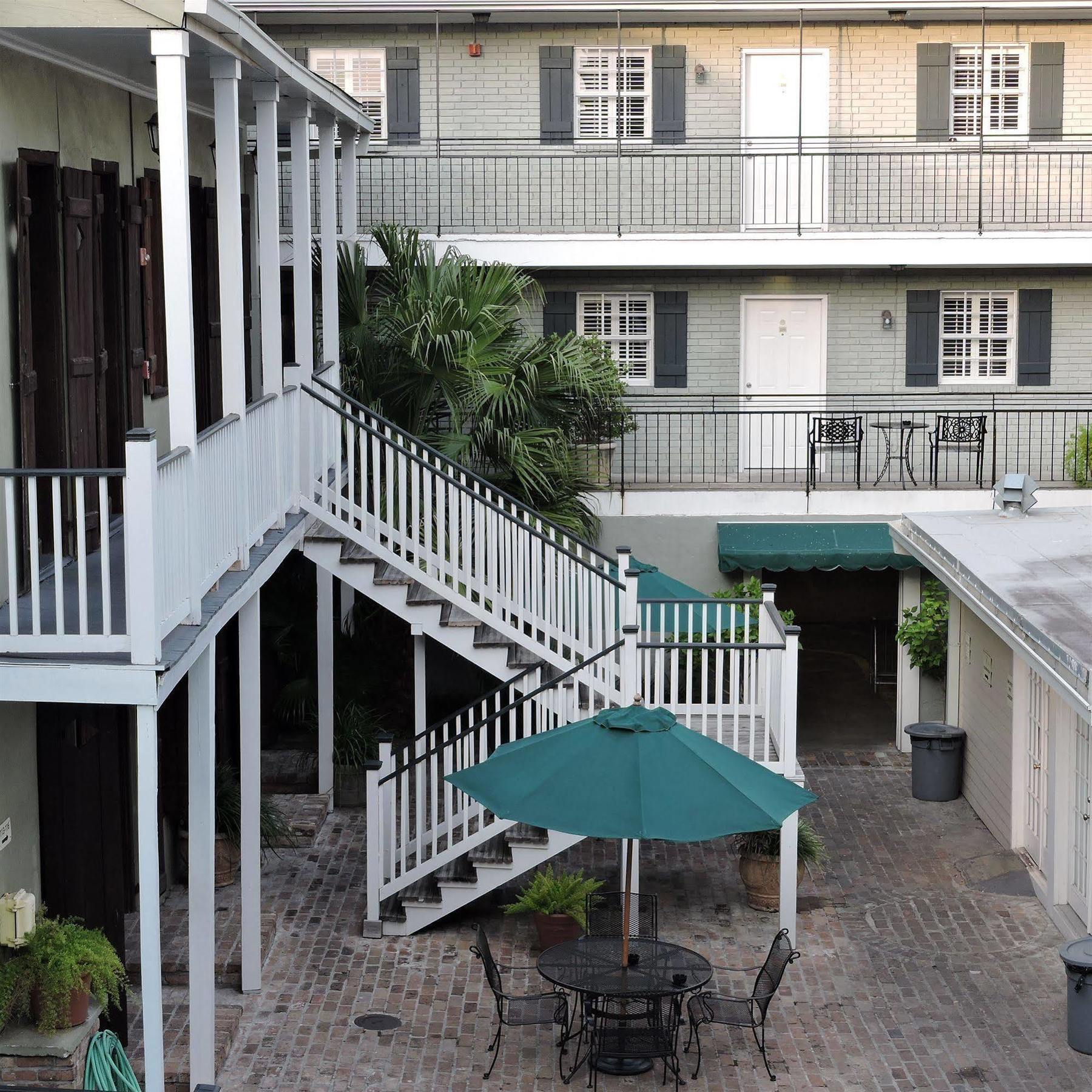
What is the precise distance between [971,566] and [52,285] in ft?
30.8

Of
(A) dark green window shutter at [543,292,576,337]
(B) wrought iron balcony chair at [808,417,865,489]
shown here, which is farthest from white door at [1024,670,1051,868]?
(A) dark green window shutter at [543,292,576,337]

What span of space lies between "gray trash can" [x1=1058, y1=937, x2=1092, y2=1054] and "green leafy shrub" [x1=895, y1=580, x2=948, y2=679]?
797cm

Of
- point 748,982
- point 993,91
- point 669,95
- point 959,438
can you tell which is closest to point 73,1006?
point 748,982

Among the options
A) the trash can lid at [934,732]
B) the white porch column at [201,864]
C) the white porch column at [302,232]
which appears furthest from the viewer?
the trash can lid at [934,732]

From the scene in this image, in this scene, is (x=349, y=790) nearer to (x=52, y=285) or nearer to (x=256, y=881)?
(x=256, y=881)

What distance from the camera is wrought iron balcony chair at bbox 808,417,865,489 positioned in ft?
68.4

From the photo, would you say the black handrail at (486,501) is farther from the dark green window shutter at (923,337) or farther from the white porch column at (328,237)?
the dark green window shutter at (923,337)

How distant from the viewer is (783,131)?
22.4 metres

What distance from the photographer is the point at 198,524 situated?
9953 millimetres

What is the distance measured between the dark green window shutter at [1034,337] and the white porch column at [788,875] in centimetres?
1015

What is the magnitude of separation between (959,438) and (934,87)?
15.1ft

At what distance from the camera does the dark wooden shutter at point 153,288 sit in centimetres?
1394

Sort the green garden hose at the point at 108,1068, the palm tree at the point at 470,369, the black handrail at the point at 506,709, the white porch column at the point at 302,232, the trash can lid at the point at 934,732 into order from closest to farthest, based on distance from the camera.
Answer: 1. the green garden hose at the point at 108,1068
2. the black handrail at the point at 506,709
3. the white porch column at the point at 302,232
4. the palm tree at the point at 470,369
5. the trash can lid at the point at 934,732

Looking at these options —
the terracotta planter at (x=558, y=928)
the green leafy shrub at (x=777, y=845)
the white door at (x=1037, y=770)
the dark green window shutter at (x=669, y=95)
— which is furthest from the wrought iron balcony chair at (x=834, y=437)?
the terracotta planter at (x=558, y=928)
